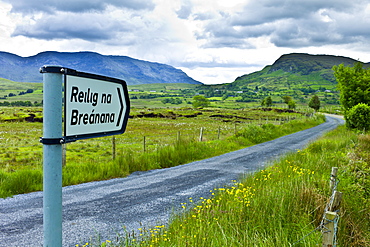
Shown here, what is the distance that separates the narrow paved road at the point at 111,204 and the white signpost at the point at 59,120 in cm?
280

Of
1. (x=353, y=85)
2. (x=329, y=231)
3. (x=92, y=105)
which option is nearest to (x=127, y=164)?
(x=329, y=231)

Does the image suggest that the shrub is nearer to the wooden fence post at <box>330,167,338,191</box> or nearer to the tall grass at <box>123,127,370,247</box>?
the tall grass at <box>123,127,370,247</box>

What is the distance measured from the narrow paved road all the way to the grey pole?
2.77 m

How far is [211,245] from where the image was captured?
3875mm

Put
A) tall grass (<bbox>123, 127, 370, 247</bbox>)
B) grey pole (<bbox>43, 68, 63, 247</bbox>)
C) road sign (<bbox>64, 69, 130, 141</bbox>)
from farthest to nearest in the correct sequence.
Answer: tall grass (<bbox>123, 127, 370, 247</bbox>), road sign (<bbox>64, 69, 130, 141</bbox>), grey pole (<bbox>43, 68, 63, 247</bbox>)

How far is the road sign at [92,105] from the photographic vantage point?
1.85 metres

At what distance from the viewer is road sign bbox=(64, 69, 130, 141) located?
1849 millimetres

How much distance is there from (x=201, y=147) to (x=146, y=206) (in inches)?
437

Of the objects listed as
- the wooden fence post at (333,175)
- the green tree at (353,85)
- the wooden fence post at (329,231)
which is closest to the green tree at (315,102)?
the green tree at (353,85)

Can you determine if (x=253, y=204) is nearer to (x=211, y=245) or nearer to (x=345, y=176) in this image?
(x=211, y=245)

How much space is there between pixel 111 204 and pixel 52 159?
7.40 meters

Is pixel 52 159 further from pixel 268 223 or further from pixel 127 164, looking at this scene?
pixel 127 164

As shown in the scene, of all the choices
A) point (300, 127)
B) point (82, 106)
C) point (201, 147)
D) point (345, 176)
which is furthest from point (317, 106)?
point (82, 106)

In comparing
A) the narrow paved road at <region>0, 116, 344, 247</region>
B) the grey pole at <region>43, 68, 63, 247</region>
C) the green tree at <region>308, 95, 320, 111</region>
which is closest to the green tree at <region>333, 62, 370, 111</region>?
the narrow paved road at <region>0, 116, 344, 247</region>
